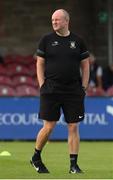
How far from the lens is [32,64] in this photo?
20.7 meters

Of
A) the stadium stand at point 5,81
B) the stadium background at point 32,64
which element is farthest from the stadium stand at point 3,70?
the stadium stand at point 5,81

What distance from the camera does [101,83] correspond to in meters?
19.4

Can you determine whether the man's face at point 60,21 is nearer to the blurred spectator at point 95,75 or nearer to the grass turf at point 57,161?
the grass turf at point 57,161

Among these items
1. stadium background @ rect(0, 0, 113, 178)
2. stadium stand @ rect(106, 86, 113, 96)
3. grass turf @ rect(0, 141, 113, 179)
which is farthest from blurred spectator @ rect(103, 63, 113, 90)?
grass turf @ rect(0, 141, 113, 179)

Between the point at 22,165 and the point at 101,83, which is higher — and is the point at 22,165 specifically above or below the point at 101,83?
above

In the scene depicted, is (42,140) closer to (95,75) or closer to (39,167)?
(39,167)

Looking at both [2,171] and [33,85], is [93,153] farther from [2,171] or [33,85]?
[33,85]

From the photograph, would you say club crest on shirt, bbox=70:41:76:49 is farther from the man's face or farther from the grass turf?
the grass turf

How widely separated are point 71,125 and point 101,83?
952cm

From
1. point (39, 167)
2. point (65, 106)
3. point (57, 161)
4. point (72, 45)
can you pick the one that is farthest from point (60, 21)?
point (57, 161)

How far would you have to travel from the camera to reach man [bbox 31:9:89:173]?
9.91 m

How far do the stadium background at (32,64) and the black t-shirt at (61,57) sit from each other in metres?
2.60

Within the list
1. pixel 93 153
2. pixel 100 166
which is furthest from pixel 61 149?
pixel 100 166

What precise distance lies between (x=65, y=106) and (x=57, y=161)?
225 cm
